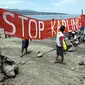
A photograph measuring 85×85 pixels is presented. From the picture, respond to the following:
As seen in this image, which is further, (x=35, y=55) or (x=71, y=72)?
(x=35, y=55)

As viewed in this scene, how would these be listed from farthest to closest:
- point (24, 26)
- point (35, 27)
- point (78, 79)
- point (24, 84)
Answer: point (35, 27) → point (24, 26) → point (78, 79) → point (24, 84)

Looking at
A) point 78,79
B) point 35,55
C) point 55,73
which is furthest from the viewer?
point 35,55

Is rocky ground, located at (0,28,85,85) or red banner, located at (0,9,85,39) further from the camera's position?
red banner, located at (0,9,85,39)

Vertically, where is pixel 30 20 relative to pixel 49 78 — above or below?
above

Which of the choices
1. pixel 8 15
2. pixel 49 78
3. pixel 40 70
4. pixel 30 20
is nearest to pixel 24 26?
pixel 30 20

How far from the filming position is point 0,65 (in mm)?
10602

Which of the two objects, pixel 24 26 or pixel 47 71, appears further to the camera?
pixel 24 26

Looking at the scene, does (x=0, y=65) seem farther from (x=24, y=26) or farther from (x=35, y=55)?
(x=35, y=55)

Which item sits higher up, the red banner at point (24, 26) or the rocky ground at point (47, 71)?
the red banner at point (24, 26)

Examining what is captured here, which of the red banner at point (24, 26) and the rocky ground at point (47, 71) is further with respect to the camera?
the red banner at point (24, 26)

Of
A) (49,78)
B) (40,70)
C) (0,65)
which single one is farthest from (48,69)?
(0,65)

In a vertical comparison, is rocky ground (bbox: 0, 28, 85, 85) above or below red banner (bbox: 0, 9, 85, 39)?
below

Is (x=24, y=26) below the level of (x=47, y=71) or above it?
above

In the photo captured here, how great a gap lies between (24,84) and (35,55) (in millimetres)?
5394
